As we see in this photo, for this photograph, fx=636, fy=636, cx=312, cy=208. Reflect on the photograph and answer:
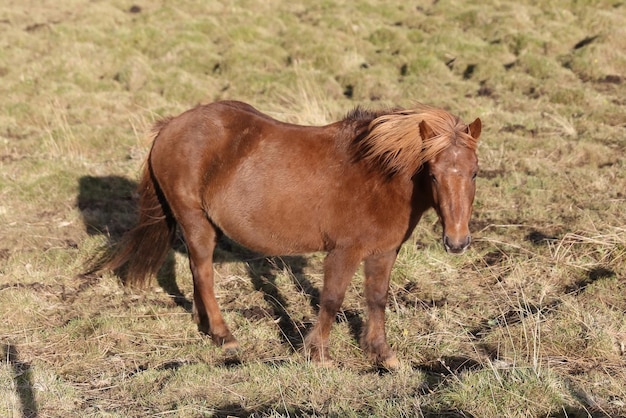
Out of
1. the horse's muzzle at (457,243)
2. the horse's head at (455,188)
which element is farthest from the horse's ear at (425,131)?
the horse's muzzle at (457,243)

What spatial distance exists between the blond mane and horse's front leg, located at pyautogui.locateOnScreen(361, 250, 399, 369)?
0.71m

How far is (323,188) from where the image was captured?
4.55m

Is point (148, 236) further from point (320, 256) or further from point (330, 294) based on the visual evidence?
point (330, 294)

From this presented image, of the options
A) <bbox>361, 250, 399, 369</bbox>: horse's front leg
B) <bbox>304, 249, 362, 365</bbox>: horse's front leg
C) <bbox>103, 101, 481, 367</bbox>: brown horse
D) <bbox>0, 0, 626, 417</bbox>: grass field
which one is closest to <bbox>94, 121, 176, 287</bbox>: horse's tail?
<bbox>103, 101, 481, 367</bbox>: brown horse

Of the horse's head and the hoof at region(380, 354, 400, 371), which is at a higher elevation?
the horse's head

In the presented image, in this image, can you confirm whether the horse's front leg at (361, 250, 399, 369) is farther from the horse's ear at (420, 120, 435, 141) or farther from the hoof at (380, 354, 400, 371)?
the horse's ear at (420, 120, 435, 141)

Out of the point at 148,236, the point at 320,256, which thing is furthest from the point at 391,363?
the point at 148,236

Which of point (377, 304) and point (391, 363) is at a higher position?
point (377, 304)

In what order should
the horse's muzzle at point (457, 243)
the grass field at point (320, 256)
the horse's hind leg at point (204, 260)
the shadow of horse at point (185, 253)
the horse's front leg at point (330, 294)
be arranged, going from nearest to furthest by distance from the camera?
the horse's muzzle at point (457, 243)
the grass field at point (320, 256)
the horse's front leg at point (330, 294)
the horse's hind leg at point (204, 260)
the shadow of horse at point (185, 253)

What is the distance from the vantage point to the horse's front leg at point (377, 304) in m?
4.63

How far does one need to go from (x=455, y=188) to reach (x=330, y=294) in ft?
4.02

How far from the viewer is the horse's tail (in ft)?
17.9

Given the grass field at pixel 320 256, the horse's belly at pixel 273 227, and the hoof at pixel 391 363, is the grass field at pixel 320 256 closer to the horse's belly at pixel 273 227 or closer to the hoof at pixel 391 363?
the hoof at pixel 391 363

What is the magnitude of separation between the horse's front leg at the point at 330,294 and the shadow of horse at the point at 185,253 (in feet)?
0.76
